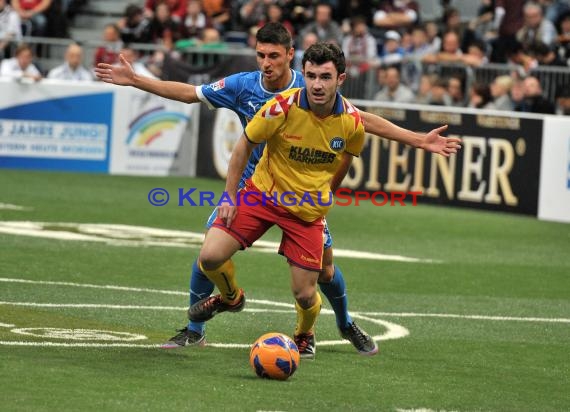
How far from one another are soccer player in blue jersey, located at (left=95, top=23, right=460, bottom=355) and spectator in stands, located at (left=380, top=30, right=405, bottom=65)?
1501cm

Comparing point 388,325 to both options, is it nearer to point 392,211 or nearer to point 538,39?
point 392,211

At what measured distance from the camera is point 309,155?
9.48 metres

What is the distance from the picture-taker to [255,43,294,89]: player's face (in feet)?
32.7

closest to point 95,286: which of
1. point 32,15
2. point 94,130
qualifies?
point 94,130

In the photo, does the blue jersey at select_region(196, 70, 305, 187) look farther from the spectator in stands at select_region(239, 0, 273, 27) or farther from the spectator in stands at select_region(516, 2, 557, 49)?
the spectator in stands at select_region(239, 0, 273, 27)

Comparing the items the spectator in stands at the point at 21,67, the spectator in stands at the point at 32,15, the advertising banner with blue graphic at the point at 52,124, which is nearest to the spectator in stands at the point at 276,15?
the spectator in stands at the point at 32,15

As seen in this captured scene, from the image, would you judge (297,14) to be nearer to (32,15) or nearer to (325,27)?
(325,27)

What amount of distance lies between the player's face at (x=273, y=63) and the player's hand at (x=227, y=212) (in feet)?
3.43

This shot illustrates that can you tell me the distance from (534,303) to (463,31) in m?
15.0

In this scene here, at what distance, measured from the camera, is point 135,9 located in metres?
27.9

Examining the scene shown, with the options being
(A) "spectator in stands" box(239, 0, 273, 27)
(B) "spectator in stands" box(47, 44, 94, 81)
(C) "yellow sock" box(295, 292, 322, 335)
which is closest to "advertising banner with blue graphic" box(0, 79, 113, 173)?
(B) "spectator in stands" box(47, 44, 94, 81)

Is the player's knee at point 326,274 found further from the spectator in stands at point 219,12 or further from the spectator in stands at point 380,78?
the spectator in stands at point 219,12

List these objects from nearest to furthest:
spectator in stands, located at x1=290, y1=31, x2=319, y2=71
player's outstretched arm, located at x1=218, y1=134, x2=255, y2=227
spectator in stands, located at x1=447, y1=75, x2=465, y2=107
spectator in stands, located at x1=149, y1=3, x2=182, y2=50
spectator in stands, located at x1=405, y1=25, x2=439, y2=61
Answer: player's outstretched arm, located at x1=218, y1=134, x2=255, y2=227
spectator in stands, located at x1=447, y1=75, x2=465, y2=107
spectator in stands, located at x1=290, y1=31, x2=319, y2=71
spectator in stands, located at x1=405, y1=25, x2=439, y2=61
spectator in stands, located at x1=149, y1=3, x2=182, y2=50

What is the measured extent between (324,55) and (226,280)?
166 cm
